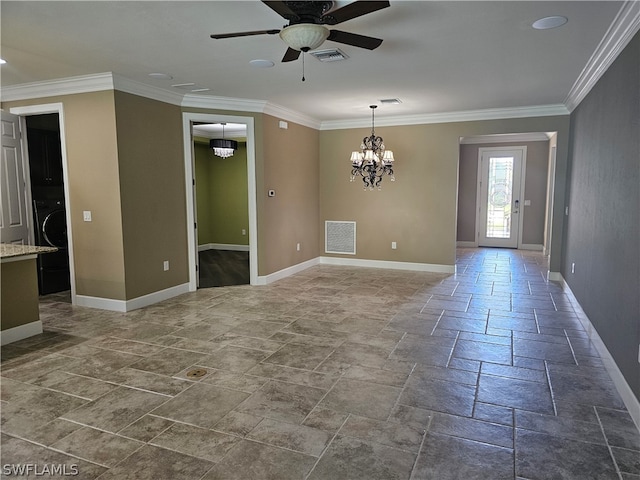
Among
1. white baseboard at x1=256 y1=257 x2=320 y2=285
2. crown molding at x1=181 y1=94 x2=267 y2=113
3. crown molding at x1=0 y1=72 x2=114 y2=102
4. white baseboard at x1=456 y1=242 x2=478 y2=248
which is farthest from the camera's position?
white baseboard at x1=456 y1=242 x2=478 y2=248

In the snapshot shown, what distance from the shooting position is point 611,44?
3.21 m

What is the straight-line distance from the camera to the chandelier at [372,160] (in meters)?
6.39

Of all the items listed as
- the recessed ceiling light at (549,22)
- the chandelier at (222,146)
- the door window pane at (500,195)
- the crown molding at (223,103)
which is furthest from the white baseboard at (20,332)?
the door window pane at (500,195)

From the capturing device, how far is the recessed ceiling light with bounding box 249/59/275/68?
12.7 ft

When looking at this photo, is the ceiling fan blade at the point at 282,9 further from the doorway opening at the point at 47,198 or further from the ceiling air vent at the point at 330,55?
the doorway opening at the point at 47,198

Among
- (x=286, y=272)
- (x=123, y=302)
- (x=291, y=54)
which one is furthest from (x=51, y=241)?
(x=291, y=54)

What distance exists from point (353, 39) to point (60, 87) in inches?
145

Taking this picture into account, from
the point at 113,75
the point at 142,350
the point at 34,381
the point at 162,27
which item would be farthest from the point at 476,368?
the point at 113,75

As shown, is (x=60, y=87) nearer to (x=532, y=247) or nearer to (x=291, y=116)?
(x=291, y=116)

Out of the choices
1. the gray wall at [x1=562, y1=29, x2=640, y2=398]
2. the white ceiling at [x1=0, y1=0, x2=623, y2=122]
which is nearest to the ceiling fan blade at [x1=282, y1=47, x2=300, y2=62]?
the white ceiling at [x1=0, y1=0, x2=623, y2=122]

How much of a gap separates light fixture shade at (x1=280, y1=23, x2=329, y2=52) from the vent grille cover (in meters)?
5.07

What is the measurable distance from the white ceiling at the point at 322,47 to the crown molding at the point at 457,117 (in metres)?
0.57

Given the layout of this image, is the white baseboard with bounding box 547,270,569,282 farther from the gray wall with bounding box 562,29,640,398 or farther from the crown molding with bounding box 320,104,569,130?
the crown molding with bounding box 320,104,569,130

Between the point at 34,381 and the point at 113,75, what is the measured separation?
3055 mm
